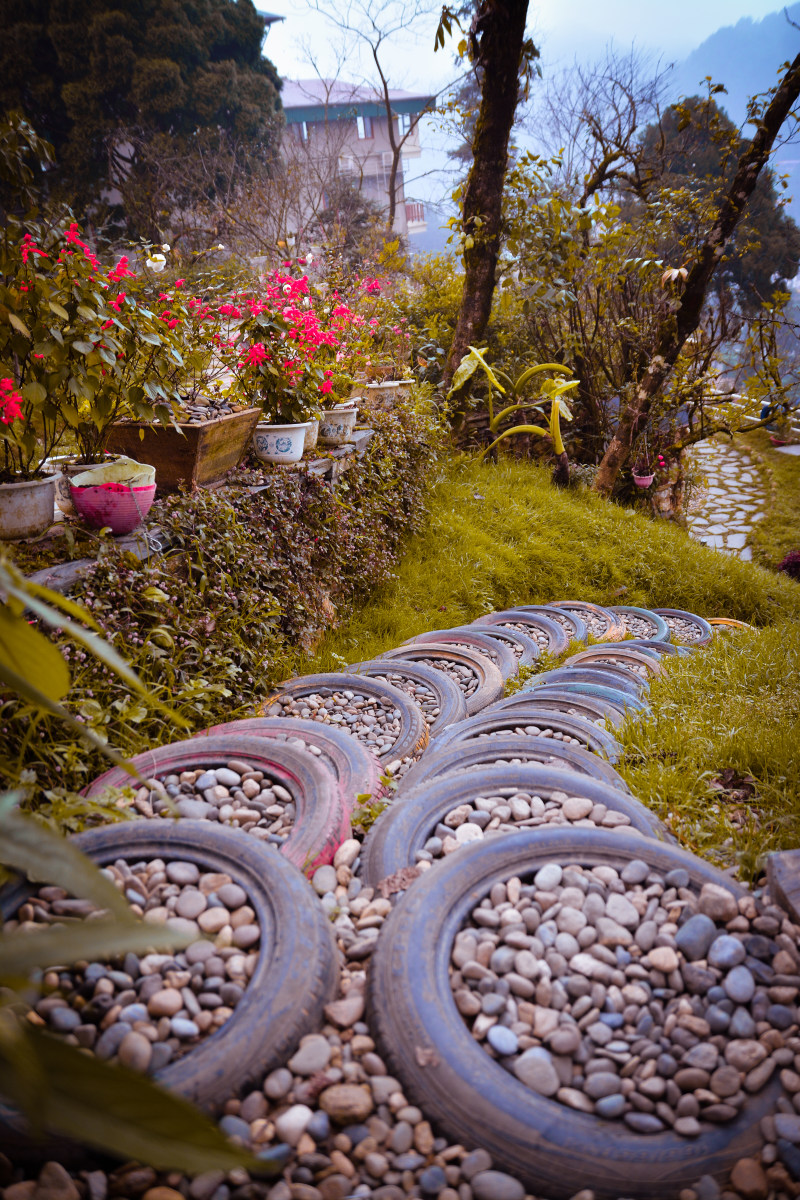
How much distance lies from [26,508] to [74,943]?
195 cm

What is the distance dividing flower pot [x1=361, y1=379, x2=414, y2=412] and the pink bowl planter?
2817mm

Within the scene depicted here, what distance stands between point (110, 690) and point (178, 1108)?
59.9 inches

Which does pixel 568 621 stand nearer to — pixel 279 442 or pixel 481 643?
pixel 481 643

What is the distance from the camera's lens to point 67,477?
2381 millimetres

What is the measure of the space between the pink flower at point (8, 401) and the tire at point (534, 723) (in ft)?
5.22

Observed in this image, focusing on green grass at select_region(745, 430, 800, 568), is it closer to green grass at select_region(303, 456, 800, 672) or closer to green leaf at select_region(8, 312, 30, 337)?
green grass at select_region(303, 456, 800, 672)

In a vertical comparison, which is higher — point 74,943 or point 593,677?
point 74,943

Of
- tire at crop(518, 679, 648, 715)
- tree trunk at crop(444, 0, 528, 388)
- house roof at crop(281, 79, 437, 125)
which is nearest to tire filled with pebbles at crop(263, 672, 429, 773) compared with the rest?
tire at crop(518, 679, 648, 715)

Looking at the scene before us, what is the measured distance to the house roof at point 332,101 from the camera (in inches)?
590

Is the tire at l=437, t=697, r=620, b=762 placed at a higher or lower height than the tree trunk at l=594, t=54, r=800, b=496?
lower

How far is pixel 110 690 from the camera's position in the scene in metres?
1.84

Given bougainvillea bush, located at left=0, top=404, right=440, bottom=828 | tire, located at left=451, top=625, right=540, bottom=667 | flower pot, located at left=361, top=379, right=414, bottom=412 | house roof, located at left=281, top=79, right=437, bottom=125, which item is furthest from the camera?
house roof, located at left=281, top=79, right=437, bottom=125

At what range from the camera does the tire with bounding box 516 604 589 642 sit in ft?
11.9

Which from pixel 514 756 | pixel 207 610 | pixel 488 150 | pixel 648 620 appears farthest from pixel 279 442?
pixel 488 150
